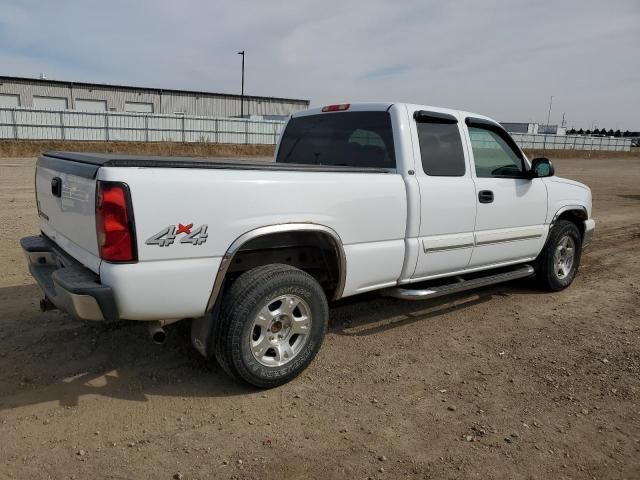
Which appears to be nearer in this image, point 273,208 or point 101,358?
point 273,208

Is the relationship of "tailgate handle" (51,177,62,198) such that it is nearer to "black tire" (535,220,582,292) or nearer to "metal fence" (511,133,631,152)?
"black tire" (535,220,582,292)

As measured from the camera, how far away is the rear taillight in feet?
8.93

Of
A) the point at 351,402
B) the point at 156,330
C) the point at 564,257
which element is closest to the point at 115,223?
the point at 156,330

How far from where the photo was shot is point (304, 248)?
386 centimetres

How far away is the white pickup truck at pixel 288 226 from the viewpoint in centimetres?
284

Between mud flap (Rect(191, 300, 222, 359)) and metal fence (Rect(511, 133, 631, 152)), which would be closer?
Answer: mud flap (Rect(191, 300, 222, 359))

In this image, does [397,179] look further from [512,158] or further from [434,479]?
[434,479]

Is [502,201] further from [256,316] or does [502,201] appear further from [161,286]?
[161,286]

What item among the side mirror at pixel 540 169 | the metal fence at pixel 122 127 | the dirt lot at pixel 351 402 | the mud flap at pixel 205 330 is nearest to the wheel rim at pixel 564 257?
the dirt lot at pixel 351 402

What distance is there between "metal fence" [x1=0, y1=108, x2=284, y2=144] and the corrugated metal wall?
16.6 metres

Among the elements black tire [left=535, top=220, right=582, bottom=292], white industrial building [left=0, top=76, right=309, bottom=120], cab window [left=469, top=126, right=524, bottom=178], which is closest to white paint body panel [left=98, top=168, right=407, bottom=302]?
cab window [left=469, top=126, right=524, bottom=178]

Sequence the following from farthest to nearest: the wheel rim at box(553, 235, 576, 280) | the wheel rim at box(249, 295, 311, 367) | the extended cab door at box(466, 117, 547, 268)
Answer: the wheel rim at box(553, 235, 576, 280), the extended cab door at box(466, 117, 547, 268), the wheel rim at box(249, 295, 311, 367)

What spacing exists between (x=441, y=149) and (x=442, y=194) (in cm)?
43

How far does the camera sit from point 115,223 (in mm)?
2744
